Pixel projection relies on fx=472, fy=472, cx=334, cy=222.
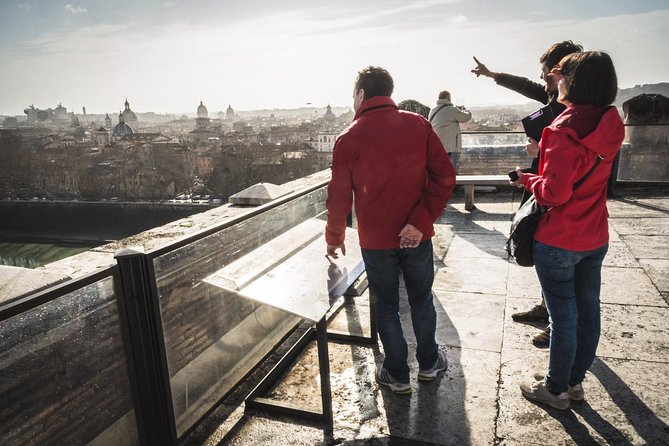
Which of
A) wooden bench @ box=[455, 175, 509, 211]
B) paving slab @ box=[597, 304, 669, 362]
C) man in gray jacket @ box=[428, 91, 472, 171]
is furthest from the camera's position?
wooden bench @ box=[455, 175, 509, 211]

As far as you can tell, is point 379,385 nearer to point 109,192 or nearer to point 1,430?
point 1,430

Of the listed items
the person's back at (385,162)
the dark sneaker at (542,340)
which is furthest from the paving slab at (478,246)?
the person's back at (385,162)

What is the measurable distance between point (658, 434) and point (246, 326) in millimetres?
2356

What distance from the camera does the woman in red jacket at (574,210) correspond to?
2.04 m

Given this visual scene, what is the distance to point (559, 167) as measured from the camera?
2.04m

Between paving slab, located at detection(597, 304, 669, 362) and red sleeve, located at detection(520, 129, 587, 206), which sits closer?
red sleeve, located at detection(520, 129, 587, 206)

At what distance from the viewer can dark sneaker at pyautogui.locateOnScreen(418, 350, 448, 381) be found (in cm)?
283

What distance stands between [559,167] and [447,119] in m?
5.06

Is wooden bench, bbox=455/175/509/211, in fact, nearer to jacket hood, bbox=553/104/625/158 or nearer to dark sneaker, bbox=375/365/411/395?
dark sneaker, bbox=375/365/411/395

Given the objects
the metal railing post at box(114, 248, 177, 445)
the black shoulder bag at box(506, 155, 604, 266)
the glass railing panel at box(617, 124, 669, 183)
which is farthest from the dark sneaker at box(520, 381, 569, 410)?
the glass railing panel at box(617, 124, 669, 183)

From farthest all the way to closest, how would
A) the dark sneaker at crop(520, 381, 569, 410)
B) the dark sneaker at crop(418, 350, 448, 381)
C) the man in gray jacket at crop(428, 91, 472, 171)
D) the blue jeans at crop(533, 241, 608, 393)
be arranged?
the man in gray jacket at crop(428, 91, 472, 171), the dark sneaker at crop(418, 350, 448, 381), the dark sneaker at crop(520, 381, 569, 410), the blue jeans at crop(533, 241, 608, 393)

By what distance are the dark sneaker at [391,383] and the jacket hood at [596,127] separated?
63.0 inches

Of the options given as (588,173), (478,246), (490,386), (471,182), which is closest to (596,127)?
(588,173)

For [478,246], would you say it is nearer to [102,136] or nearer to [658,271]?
[658,271]
